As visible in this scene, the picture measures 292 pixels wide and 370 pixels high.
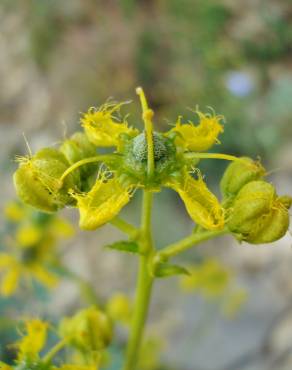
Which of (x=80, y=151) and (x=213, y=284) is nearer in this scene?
(x=80, y=151)

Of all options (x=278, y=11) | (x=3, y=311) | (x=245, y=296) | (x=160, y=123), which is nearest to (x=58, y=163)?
(x=3, y=311)

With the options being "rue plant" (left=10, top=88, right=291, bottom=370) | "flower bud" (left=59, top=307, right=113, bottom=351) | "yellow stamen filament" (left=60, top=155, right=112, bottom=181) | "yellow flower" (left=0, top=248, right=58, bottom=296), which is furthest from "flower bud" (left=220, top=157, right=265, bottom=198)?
"yellow flower" (left=0, top=248, right=58, bottom=296)

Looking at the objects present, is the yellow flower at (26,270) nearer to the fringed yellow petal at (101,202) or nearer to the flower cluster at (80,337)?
the flower cluster at (80,337)

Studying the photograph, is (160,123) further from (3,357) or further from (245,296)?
(3,357)

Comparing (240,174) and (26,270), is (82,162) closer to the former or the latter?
(240,174)

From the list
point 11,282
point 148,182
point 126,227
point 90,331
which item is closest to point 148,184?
point 148,182

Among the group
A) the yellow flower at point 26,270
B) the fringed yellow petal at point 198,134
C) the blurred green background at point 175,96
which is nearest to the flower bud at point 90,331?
the fringed yellow petal at point 198,134

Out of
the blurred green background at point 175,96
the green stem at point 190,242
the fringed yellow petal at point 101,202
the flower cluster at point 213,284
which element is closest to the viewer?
the fringed yellow petal at point 101,202
